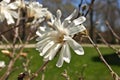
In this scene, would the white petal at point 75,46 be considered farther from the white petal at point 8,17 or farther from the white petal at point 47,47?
the white petal at point 8,17

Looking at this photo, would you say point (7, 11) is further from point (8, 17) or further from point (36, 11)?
point (36, 11)

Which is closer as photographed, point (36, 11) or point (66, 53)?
point (66, 53)

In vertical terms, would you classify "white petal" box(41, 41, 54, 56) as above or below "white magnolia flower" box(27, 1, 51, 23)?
below

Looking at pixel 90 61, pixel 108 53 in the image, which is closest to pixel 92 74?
pixel 90 61

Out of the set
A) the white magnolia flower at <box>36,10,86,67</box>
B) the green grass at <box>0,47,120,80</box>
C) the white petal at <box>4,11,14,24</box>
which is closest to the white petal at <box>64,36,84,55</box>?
the white magnolia flower at <box>36,10,86,67</box>

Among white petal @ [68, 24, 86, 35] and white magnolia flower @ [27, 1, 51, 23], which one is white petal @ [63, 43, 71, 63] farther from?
white magnolia flower @ [27, 1, 51, 23]

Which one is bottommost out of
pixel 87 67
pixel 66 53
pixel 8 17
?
pixel 87 67

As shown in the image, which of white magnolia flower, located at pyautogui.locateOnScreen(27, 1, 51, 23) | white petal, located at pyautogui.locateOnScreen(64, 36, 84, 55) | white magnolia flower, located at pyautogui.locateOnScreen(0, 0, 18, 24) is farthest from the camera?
white magnolia flower, located at pyautogui.locateOnScreen(27, 1, 51, 23)

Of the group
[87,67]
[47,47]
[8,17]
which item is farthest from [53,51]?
[87,67]
